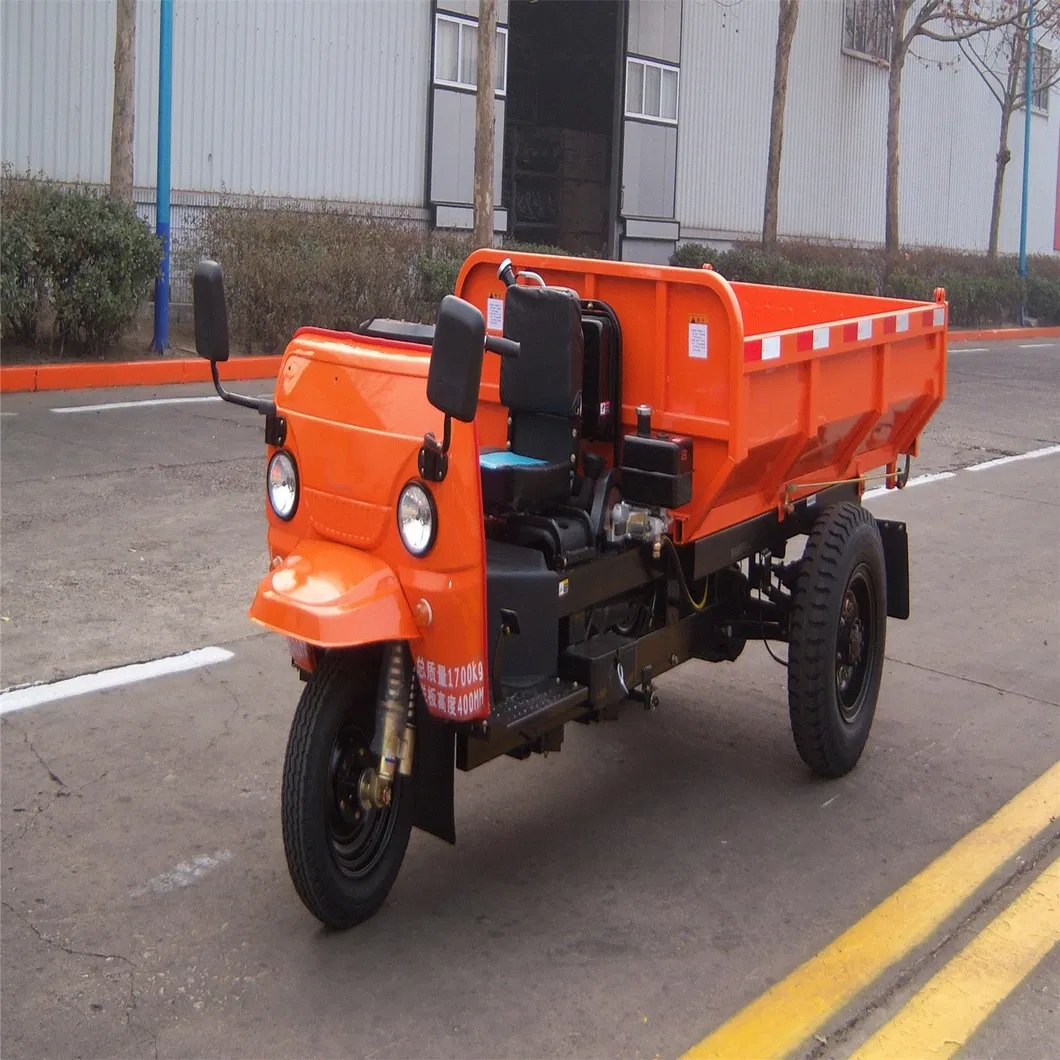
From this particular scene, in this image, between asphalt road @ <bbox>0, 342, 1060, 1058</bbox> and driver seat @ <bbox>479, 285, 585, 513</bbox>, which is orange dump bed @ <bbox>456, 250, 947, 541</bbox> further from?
asphalt road @ <bbox>0, 342, 1060, 1058</bbox>

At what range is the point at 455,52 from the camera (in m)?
21.8

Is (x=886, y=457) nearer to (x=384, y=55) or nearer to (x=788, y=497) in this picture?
(x=788, y=497)

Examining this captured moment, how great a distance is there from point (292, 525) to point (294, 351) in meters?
0.50

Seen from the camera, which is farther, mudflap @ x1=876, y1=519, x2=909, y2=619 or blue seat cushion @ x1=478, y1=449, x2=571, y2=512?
mudflap @ x1=876, y1=519, x2=909, y2=619

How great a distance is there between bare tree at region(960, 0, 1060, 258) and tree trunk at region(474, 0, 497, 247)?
1517cm

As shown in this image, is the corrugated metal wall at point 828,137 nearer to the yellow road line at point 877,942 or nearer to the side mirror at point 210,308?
the yellow road line at point 877,942

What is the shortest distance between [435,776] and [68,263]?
35.2 ft

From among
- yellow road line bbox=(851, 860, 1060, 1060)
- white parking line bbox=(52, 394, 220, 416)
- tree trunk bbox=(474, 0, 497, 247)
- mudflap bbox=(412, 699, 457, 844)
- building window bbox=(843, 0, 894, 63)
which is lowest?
yellow road line bbox=(851, 860, 1060, 1060)

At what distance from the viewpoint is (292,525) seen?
12.6ft

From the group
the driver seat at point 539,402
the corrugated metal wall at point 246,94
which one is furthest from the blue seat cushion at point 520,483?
the corrugated metal wall at point 246,94

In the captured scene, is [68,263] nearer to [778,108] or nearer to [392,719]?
[392,719]

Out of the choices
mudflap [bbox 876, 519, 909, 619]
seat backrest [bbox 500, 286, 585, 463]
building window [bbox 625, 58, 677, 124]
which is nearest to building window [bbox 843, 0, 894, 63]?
building window [bbox 625, 58, 677, 124]

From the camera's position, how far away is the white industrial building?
17.0m

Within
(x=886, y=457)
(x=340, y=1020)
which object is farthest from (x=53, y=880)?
(x=886, y=457)
